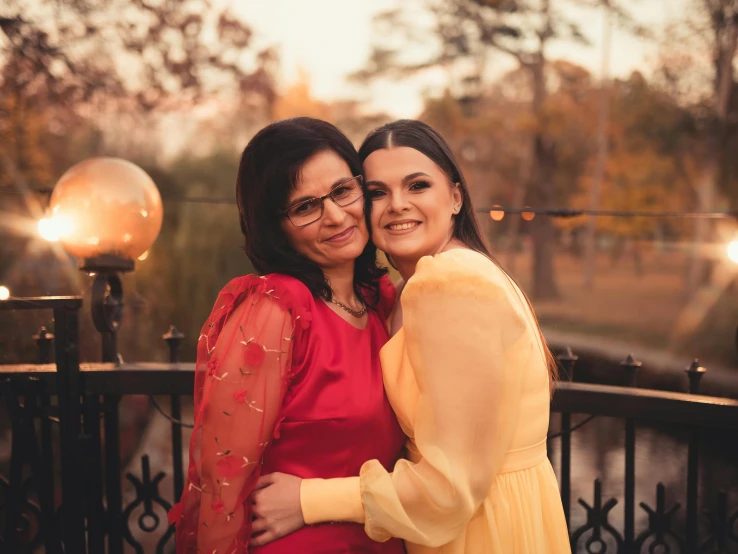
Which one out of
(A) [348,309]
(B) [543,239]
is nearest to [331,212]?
(A) [348,309]

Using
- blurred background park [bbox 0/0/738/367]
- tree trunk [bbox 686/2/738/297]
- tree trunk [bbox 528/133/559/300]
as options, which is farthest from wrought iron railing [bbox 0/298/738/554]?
tree trunk [bbox 528/133/559/300]

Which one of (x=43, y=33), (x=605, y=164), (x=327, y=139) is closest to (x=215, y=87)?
(x=43, y=33)

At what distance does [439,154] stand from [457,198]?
0.18 m

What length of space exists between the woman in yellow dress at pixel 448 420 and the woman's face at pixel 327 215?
0.11 metres

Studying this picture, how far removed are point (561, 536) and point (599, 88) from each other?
2236 centimetres

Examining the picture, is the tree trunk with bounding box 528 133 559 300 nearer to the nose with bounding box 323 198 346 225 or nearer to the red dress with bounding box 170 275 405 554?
the nose with bounding box 323 198 346 225

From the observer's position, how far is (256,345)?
5.87ft

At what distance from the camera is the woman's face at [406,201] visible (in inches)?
83.7

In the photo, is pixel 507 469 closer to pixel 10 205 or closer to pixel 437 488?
pixel 437 488

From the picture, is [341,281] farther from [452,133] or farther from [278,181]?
[452,133]

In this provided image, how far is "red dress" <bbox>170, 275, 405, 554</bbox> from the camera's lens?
70.2 inches

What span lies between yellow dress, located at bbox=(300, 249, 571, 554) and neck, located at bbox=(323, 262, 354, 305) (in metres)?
0.29

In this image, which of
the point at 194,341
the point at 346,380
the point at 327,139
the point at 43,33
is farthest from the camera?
the point at 194,341

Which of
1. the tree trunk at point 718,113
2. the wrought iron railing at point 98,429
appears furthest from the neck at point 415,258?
the tree trunk at point 718,113
